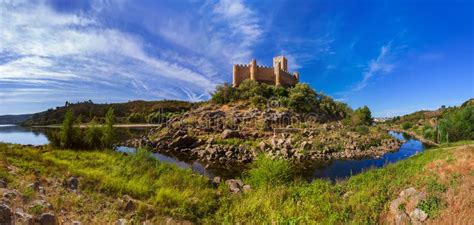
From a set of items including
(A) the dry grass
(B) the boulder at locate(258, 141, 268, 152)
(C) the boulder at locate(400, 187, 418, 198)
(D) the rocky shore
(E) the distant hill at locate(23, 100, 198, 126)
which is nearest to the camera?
(A) the dry grass

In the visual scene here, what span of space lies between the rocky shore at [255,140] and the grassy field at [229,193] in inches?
492

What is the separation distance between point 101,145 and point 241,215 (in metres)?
10.9

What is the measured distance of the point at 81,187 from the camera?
7.52 meters

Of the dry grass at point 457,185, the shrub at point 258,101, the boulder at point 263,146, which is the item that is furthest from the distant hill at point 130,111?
the dry grass at point 457,185

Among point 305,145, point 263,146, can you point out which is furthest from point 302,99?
point 263,146

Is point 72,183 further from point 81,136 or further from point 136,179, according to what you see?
point 81,136

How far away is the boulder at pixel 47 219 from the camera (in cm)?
446

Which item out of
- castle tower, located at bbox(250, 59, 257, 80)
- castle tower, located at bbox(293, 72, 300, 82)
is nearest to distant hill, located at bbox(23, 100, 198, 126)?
castle tower, located at bbox(250, 59, 257, 80)

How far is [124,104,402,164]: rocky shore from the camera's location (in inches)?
968

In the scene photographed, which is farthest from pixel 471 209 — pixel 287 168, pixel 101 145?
pixel 101 145

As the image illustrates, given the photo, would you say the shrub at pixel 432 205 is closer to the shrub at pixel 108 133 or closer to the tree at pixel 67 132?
the shrub at pixel 108 133

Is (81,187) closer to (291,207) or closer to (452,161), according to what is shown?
(291,207)

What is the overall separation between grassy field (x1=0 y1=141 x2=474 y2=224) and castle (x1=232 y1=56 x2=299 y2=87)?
134 ft

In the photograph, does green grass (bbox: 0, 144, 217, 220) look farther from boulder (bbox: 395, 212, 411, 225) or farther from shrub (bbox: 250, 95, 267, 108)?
shrub (bbox: 250, 95, 267, 108)
